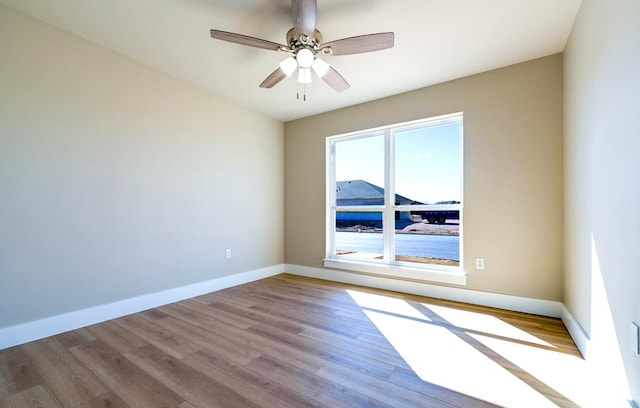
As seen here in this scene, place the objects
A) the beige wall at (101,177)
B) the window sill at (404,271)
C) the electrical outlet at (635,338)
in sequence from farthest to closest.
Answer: the window sill at (404,271)
the beige wall at (101,177)
the electrical outlet at (635,338)

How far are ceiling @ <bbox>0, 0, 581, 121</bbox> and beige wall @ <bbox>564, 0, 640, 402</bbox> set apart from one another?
17.3 inches

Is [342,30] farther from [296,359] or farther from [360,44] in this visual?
[296,359]

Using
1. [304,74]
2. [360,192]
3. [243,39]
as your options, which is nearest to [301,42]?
[304,74]

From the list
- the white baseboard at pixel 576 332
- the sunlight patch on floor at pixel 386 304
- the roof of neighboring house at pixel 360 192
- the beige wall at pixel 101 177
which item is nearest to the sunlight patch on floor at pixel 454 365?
the sunlight patch on floor at pixel 386 304

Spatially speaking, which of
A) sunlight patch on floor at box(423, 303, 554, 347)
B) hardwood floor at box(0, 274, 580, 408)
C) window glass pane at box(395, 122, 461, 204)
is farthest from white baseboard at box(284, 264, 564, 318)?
window glass pane at box(395, 122, 461, 204)

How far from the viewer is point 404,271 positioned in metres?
3.46

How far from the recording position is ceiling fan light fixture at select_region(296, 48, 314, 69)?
2070 mm

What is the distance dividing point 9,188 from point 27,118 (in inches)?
22.7

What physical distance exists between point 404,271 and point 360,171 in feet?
5.07

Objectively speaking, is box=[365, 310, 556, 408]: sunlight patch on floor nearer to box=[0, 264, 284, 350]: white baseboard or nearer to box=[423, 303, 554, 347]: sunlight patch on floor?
box=[423, 303, 554, 347]: sunlight patch on floor

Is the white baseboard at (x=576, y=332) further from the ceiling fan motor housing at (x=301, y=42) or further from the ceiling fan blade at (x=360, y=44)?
the ceiling fan motor housing at (x=301, y=42)

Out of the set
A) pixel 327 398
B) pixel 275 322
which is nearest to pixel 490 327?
pixel 327 398

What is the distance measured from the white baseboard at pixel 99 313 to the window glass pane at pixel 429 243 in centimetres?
236

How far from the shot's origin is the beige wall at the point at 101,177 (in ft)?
7.09
